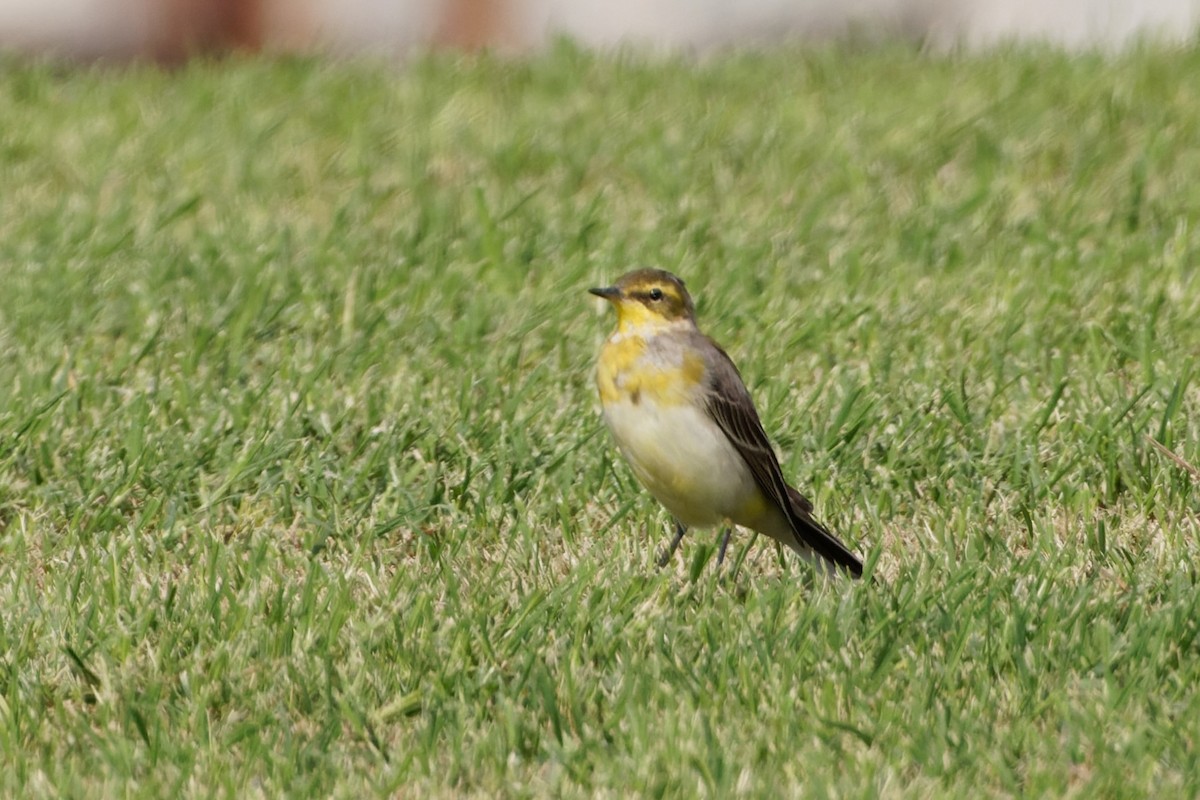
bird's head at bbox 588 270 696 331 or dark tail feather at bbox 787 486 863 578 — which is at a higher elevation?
bird's head at bbox 588 270 696 331

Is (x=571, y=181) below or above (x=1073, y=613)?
below

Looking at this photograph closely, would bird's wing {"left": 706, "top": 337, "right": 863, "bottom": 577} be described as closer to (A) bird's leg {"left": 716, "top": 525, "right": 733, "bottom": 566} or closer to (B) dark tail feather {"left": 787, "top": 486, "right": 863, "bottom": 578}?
(B) dark tail feather {"left": 787, "top": 486, "right": 863, "bottom": 578}

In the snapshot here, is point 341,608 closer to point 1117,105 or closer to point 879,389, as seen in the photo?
point 879,389

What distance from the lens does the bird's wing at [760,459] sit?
235 inches

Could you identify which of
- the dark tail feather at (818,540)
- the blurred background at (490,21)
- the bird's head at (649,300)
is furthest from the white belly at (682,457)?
the blurred background at (490,21)

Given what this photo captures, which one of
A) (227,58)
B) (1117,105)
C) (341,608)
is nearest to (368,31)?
(227,58)

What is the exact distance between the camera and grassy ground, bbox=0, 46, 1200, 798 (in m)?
4.92

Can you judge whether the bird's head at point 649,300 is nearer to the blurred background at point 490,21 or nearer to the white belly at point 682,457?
the white belly at point 682,457

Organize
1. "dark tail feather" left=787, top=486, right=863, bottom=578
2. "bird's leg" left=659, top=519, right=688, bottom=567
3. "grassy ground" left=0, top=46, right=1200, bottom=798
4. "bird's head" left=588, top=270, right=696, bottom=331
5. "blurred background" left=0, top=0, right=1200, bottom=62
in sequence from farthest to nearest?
"blurred background" left=0, top=0, right=1200, bottom=62 < "bird's head" left=588, top=270, right=696, bottom=331 < "bird's leg" left=659, top=519, right=688, bottom=567 < "dark tail feather" left=787, top=486, right=863, bottom=578 < "grassy ground" left=0, top=46, right=1200, bottom=798

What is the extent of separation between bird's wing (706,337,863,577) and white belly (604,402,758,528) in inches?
1.7

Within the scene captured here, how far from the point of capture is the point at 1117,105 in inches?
408

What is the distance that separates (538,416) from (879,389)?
125 centimetres

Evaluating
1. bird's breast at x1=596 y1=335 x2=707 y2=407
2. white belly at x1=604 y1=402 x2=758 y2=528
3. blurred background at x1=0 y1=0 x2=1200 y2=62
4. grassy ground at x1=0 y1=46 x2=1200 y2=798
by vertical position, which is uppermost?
bird's breast at x1=596 y1=335 x2=707 y2=407

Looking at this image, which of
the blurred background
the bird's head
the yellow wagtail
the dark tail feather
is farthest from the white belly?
the blurred background
